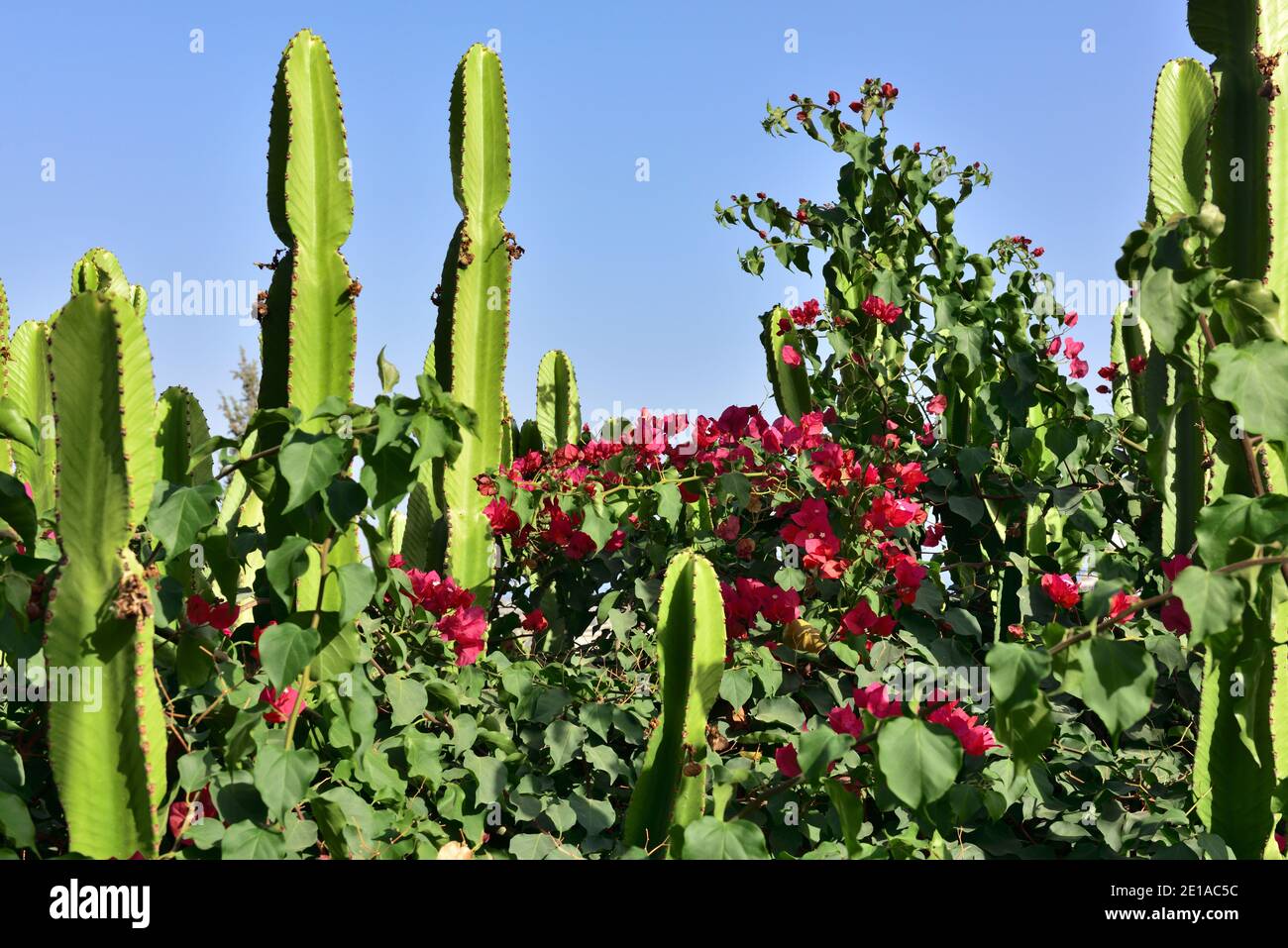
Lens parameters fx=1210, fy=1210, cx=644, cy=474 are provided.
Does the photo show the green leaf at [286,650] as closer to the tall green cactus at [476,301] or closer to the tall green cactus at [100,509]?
the tall green cactus at [100,509]

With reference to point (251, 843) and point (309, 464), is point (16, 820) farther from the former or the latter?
point (309, 464)

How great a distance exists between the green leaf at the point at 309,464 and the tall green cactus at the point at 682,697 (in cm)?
71

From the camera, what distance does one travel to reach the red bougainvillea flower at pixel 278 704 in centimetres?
251

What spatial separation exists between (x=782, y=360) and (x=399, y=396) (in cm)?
240

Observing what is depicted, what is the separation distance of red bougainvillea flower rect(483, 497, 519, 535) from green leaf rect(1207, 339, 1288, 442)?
2.14 metres

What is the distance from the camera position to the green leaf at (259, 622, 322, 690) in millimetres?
2098

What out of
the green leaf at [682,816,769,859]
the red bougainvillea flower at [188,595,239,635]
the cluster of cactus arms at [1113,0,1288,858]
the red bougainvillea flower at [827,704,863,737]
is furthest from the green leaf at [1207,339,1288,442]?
the red bougainvillea flower at [188,595,239,635]

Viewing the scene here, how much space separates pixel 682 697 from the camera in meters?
2.41

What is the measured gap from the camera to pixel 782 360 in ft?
14.1

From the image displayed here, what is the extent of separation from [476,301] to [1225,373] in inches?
97.1

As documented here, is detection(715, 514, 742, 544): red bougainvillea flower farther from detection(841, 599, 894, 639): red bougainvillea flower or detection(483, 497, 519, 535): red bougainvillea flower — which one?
detection(483, 497, 519, 535): red bougainvillea flower

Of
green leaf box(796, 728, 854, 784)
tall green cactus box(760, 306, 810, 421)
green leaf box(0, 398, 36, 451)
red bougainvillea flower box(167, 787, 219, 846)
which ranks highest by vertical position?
tall green cactus box(760, 306, 810, 421)
